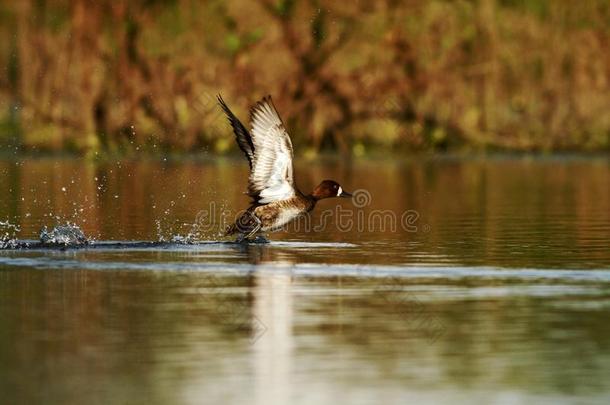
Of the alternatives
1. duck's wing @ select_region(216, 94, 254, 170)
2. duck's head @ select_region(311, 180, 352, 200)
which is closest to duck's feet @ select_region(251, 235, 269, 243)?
duck's head @ select_region(311, 180, 352, 200)

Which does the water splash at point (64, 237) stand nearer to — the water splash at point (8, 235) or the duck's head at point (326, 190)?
the water splash at point (8, 235)

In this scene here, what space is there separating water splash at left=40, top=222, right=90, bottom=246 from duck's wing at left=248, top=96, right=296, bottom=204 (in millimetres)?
1704

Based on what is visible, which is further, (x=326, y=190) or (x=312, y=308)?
(x=326, y=190)

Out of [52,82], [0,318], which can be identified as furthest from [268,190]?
[52,82]

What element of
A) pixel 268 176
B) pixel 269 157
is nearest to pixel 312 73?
pixel 268 176

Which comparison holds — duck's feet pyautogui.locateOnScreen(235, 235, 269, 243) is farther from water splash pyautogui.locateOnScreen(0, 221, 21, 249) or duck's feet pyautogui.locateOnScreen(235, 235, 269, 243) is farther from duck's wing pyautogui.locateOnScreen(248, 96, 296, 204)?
water splash pyautogui.locateOnScreen(0, 221, 21, 249)

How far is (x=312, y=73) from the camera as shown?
45344 mm

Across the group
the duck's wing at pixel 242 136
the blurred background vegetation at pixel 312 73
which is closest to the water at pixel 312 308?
the duck's wing at pixel 242 136

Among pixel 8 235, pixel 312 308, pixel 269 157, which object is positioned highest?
pixel 269 157

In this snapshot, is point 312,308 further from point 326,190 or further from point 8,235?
point 8,235

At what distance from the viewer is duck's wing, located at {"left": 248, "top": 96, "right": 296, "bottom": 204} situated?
700 inches

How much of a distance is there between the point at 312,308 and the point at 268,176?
207 inches

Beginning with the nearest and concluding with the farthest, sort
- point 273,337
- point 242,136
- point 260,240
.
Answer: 1. point 273,337
2. point 242,136
3. point 260,240

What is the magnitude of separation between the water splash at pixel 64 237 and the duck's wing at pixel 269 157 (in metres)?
1.70
